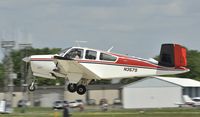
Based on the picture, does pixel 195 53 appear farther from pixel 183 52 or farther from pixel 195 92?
pixel 183 52

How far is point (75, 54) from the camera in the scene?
34.3 metres

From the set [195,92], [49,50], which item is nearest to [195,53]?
[49,50]

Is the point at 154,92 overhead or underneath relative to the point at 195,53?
underneath

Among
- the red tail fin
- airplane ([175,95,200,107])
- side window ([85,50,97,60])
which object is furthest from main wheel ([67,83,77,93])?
airplane ([175,95,200,107])

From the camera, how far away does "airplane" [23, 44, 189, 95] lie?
113ft

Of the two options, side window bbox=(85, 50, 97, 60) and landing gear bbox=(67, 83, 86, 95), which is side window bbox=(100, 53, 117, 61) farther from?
landing gear bbox=(67, 83, 86, 95)

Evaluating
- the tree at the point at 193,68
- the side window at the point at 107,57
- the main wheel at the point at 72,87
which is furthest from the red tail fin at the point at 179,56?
the tree at the point at 193,68

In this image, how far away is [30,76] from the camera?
36.7 m

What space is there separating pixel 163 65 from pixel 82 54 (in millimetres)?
5100

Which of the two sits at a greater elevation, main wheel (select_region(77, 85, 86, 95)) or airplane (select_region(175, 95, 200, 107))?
main wheel (select_region(77, 85, 86, 95))

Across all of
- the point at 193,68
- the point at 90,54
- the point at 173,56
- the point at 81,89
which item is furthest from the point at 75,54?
the point at 193,68

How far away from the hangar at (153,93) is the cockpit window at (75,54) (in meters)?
62.1

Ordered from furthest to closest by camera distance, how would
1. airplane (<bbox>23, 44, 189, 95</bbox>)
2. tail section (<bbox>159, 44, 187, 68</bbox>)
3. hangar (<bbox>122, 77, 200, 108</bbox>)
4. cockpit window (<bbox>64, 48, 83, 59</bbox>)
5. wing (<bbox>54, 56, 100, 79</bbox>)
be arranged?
hangar (<bbox>122, 77, 200, 108</bbox>) → tail section (<bbox>159, 44, 187, 68</bbox>) → wing (<bbox>54, 56, 100, 79</bbox>) → airplane (<bbox>23, 44, 189, 95</bbox>) → cockpit window (<bbox>64, 48, 83, 59</bbox>)

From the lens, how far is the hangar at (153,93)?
9594cm
